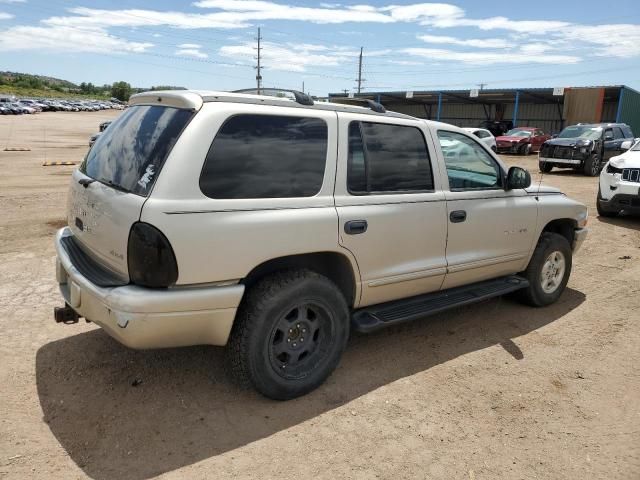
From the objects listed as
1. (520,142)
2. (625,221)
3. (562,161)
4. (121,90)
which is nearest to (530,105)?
(520,142)

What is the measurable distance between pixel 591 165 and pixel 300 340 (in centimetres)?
1725

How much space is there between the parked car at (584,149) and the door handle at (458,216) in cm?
1560

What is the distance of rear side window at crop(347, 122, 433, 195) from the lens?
3516mm

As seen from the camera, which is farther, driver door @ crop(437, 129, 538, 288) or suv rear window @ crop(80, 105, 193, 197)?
driver door @ crop(437, 129, 538, 288)

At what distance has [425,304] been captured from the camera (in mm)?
3982

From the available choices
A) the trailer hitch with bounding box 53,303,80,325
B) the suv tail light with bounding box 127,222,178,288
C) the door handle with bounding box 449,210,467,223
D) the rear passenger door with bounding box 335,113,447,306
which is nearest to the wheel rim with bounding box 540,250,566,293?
the door handle with bounding box 449,210,467,223

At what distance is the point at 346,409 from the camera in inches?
129

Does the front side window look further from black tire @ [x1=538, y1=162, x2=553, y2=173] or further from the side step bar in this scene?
black tire @ [x1=538, y1=162, x2=553, y2=173]

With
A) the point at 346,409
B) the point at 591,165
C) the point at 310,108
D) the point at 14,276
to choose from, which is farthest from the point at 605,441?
the point at 591,165

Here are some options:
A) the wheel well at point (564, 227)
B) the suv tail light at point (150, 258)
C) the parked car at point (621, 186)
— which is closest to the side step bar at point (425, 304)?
the wheel well at point (564, 227)

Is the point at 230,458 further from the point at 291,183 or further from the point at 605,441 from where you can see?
the point at 605,441

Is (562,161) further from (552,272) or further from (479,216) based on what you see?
(479,216)

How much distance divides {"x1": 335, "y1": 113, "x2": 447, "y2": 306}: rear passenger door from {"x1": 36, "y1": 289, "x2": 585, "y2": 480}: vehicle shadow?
0.53m

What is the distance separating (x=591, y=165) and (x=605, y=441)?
659 inches
